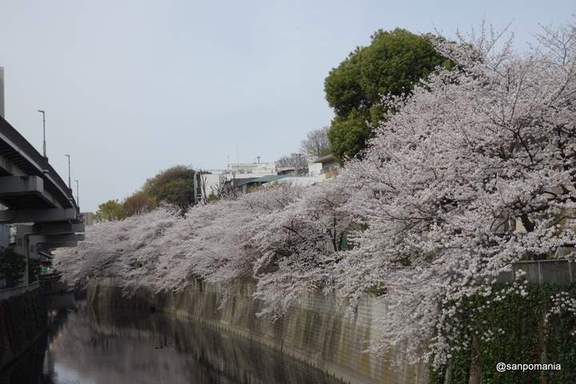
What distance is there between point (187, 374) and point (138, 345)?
11204 millimetres

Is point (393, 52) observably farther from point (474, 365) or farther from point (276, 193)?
point (474, 365)

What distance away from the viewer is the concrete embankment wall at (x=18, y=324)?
3228cm

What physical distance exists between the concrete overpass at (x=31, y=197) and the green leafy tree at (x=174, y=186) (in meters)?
24.7

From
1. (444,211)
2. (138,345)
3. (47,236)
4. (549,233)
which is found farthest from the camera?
(47,236)

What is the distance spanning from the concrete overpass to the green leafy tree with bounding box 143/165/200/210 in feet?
81.0

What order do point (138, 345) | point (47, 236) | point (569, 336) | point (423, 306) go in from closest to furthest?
point (569, 336)
point (423, 306)
point (138, 345)
point (47, 236)

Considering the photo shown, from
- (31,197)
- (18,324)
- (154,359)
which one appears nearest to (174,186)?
(31,197)

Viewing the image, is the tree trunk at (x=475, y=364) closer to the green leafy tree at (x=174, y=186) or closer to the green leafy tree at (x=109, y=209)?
the green leafy tree at (x=174, y=186)

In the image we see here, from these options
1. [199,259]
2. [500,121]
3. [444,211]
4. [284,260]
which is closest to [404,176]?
[444,211]

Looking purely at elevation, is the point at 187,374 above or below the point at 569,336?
below

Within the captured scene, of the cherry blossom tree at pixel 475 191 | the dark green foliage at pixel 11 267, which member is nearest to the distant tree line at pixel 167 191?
the dark green foliage at pixel 11 267

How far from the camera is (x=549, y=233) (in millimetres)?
11258

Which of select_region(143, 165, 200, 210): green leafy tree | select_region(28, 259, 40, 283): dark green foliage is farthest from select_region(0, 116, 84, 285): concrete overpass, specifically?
select_region(143, 165, 200, 210): green leafy tree

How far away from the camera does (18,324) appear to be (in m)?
36.8
